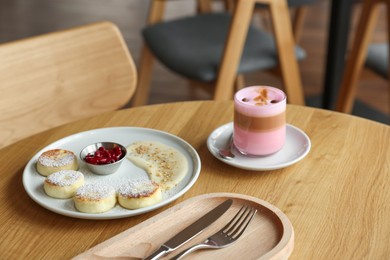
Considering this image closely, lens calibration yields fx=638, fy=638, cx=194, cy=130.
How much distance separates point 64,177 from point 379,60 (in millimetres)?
1570

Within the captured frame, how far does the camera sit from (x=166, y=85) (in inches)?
134

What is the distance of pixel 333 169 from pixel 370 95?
2277mm

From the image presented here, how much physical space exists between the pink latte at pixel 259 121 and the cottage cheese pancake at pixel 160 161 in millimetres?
119

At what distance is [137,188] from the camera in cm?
99

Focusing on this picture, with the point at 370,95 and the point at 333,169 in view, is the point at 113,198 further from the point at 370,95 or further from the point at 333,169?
the point at 370,95

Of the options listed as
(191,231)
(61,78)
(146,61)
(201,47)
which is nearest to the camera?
(191,231)

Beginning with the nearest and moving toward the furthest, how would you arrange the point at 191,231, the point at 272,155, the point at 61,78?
the point at 191,231 → the point at 272,155 → the point at 61,78

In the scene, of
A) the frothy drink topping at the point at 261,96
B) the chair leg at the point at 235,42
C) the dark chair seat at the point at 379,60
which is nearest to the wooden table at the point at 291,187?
the frothy drink topping at the point at 261,96

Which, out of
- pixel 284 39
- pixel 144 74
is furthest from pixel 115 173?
pixel 144 74

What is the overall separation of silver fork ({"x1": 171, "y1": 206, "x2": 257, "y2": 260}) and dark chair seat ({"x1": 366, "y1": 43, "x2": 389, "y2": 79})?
57.3 inches

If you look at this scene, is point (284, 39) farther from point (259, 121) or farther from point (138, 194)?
point (138, 194)

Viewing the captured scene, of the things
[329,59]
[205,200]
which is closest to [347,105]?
[329,59]

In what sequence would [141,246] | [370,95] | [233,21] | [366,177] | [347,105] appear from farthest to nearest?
1. [370,95]
2. [347,105]
3. [233,21]
4. [366,177]
5. [141,246]

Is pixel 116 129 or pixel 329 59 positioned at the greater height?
pixel 116 129
